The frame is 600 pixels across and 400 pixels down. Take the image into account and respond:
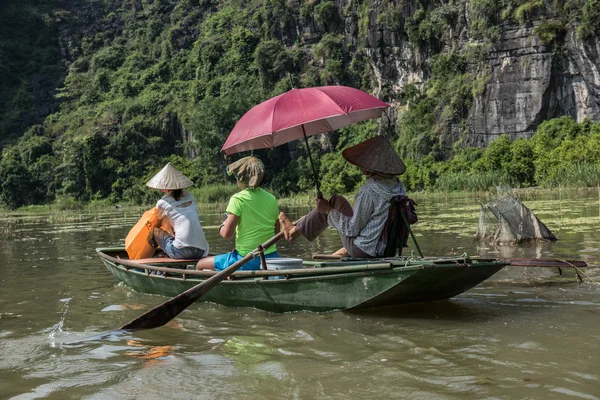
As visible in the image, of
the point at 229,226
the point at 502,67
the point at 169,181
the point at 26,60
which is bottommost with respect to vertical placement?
the point at 229,226

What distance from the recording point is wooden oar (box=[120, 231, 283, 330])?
570 centimetres

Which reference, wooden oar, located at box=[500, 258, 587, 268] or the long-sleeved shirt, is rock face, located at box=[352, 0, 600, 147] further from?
the long-sleeved shirt

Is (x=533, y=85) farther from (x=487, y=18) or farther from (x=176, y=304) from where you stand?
(x=176, y=304)

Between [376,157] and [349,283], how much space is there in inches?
40.4

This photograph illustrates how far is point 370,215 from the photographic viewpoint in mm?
5773

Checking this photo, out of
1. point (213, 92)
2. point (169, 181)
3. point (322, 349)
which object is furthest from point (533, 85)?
point (322, 349)

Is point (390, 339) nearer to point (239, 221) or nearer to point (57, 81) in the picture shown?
point (239, 221)

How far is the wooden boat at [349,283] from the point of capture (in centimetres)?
532

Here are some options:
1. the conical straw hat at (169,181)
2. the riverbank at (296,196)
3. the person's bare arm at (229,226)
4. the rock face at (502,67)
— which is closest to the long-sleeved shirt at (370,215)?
the person's bare arm at (229,226)

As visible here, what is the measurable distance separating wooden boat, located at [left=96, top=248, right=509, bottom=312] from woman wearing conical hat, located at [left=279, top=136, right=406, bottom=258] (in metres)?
0.20

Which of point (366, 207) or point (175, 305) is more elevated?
point (366, 207)

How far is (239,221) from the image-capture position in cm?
639

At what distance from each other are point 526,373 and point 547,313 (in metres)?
1.57

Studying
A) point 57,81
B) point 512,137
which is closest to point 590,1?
point 512,137
